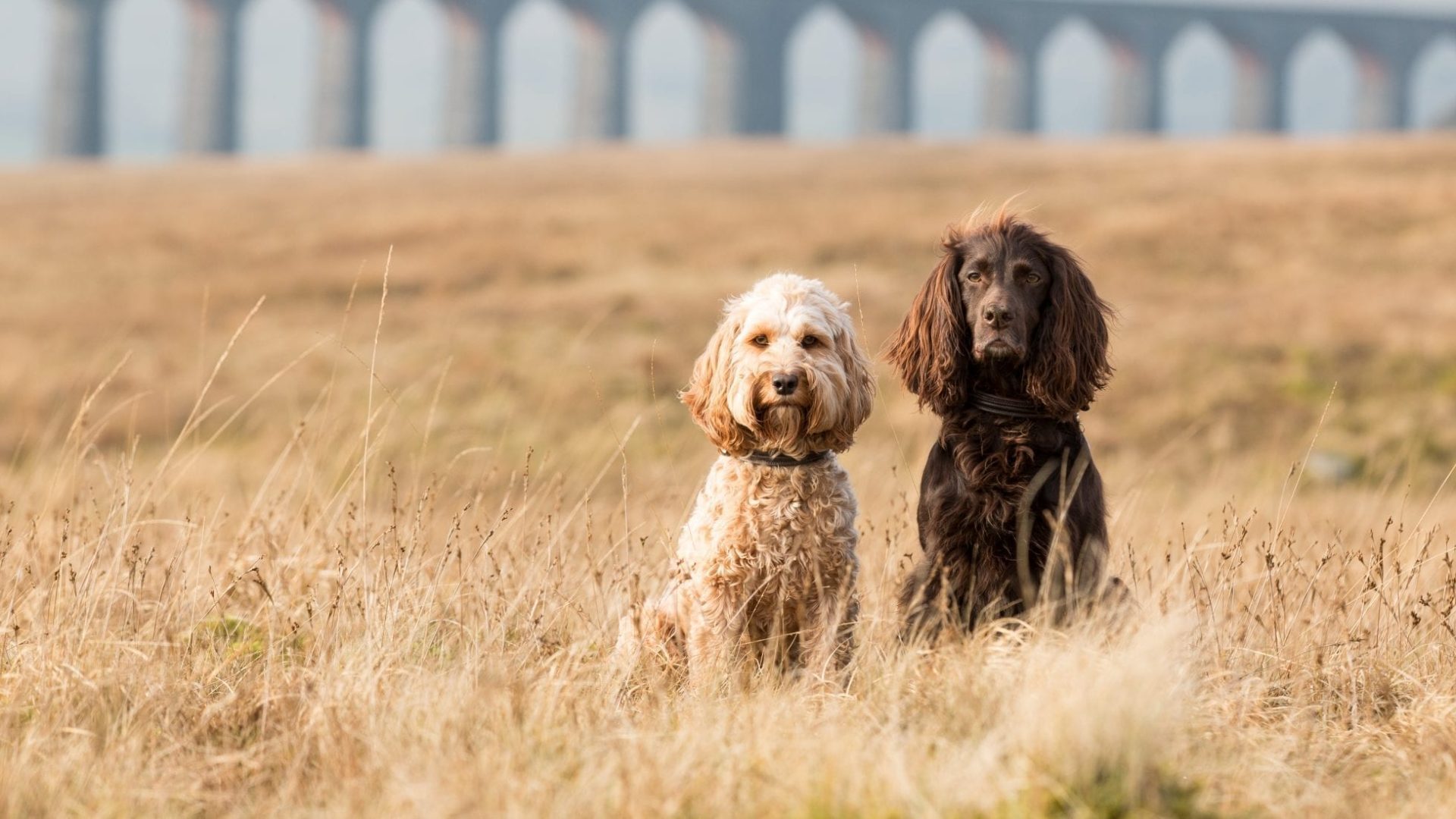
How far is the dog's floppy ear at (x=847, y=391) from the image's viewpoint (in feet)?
14.2

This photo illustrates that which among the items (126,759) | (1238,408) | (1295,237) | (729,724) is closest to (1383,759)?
(729,724)

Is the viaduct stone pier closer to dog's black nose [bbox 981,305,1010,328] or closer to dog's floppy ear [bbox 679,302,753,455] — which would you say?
dog's floppy ear [bbox 679,302,753,455]

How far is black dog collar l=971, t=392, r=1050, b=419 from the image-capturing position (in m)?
4.27

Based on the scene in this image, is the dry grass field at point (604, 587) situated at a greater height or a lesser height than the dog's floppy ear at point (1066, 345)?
lesser

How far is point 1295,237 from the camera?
82.9 ft

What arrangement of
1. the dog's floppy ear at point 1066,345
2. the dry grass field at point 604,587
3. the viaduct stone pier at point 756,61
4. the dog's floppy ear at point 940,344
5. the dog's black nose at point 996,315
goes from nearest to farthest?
the dry grass field at point 604,587
the dog's black nose at point 996,315
the dog's floppy ear at point 1066,345
the dog's floppy ear at point 940,344
the viaduct stone pier at point 756,61

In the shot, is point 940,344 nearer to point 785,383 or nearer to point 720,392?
point 785,383

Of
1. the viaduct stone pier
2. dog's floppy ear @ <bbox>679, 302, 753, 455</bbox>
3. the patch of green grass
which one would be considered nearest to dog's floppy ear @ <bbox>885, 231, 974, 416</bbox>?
dog's floppy ear @ <bbox>679, 302, 753, 455</bbox>

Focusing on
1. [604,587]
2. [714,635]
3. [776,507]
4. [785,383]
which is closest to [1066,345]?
[785,383]

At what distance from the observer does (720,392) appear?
4379mm

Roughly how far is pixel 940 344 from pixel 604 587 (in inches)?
68.3

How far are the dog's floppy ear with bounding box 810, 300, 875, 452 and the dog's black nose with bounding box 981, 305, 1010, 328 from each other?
474mm

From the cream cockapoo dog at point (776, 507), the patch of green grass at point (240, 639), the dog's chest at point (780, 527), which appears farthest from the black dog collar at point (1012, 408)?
the patch of green grass at point (240, 639)

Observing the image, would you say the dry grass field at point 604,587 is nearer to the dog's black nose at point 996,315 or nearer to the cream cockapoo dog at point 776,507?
the cream cockapoo dog at point 776,507
